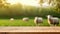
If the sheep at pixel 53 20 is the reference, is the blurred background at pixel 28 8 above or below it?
above

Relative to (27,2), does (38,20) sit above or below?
below

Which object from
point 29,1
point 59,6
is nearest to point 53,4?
point 59,6

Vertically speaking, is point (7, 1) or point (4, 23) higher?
point (7, 1)

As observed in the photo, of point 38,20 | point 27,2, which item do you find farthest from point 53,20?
point 27,2

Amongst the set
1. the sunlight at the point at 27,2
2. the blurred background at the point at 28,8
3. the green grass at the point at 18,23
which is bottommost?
the green grass at the point at 18,23

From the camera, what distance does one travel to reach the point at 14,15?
100cm

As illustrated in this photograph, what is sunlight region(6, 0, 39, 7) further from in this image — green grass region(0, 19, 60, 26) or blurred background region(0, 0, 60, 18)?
green grass region(0, 19, 60, 26)

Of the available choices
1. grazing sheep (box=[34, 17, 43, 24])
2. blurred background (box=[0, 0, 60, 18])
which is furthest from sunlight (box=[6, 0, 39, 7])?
grazing sheep (box=[34, 17, 43, 24])

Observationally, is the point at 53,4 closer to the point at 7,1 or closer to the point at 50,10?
the point at 50,10

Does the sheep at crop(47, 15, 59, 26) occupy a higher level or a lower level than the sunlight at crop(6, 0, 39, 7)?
lower

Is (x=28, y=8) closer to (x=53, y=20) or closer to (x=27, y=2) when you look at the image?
(x=27, y=2)

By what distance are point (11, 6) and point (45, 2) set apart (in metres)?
0.26

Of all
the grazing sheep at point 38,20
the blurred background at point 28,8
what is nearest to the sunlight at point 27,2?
the blurred background at point 28,8

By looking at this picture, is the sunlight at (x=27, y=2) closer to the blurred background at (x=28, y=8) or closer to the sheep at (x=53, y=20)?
the blurred background at (x=28, y=8)
